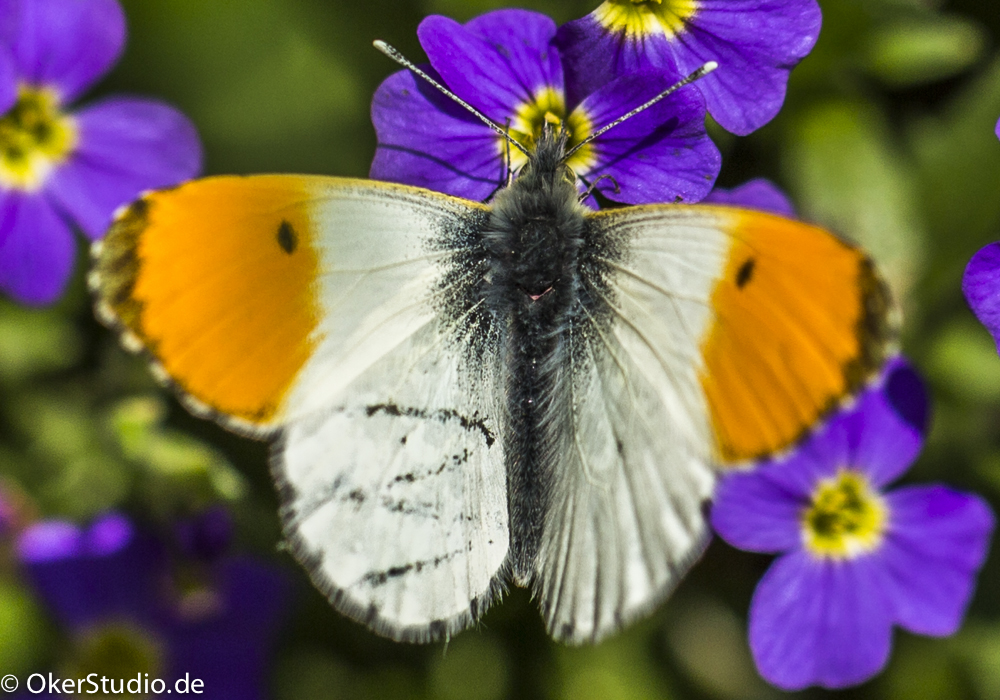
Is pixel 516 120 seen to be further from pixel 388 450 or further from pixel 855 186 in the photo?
pixel 855 186

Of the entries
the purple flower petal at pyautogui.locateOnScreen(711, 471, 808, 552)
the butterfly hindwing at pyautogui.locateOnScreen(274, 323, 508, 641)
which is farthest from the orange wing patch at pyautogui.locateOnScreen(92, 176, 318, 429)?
the purple flower petal at pyautogui.locateOnScreen(711, 471, 808, 552)

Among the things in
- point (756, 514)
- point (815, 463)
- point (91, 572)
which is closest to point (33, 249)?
point (91, 572)

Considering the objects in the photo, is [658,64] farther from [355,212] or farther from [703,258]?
[355,212]

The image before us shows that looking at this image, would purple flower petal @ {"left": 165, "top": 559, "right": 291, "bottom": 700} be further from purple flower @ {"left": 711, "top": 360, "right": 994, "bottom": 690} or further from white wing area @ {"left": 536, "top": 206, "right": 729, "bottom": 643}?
purple flower @ {"left": 711, "top": 360, "right": 994, "bottom": 690}

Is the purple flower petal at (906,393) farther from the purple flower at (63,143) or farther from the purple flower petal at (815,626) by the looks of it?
the purple flower at (63,143)

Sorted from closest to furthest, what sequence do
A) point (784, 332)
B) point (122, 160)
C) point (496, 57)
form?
point (784, 332)
point (496, 57)
point (122, 160)

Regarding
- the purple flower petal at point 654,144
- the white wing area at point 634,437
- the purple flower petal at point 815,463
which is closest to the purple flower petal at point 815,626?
the purple flower petal at point 815,463
